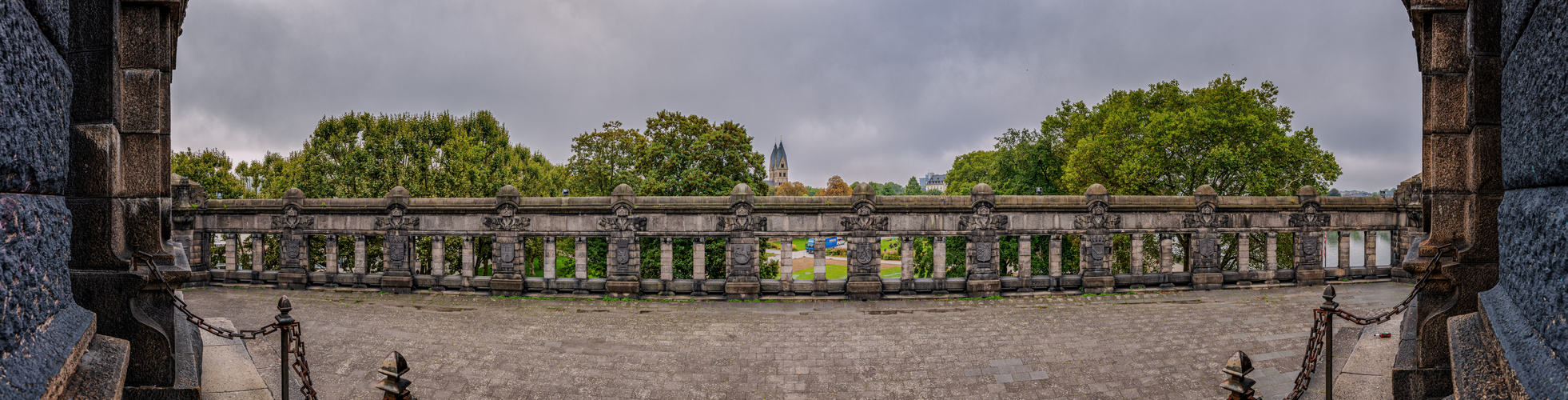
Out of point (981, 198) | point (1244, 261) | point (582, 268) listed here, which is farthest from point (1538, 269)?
point (1244, 261)

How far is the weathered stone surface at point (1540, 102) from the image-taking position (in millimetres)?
1812

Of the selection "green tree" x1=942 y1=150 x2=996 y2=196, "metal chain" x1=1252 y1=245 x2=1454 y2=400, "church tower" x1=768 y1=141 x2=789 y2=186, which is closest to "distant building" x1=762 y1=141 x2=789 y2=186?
"church tower" x1=768 y1=141 x2=789 y2=186

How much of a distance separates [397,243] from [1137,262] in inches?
865

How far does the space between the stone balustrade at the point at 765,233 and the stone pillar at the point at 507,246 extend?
0.03 m

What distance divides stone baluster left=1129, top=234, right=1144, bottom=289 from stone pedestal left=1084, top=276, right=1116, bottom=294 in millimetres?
843

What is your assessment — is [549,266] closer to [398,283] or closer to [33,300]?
[398,283]

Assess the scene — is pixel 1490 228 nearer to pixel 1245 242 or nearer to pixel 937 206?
pixel 937 206

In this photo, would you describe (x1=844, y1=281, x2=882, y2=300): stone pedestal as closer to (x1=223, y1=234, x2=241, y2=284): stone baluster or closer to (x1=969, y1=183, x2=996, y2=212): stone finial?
(x1=969, y1=183, x2=996, y2=212): stone finial

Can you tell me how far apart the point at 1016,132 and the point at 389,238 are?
28.7 meters

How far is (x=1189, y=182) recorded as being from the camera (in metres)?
22.1

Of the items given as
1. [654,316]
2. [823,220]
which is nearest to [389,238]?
[654,316]

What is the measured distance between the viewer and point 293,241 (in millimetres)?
17641

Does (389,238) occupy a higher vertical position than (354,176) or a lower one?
lower

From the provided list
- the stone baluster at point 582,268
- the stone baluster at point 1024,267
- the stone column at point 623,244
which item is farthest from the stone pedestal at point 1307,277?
the stone baluster at point 582,268
